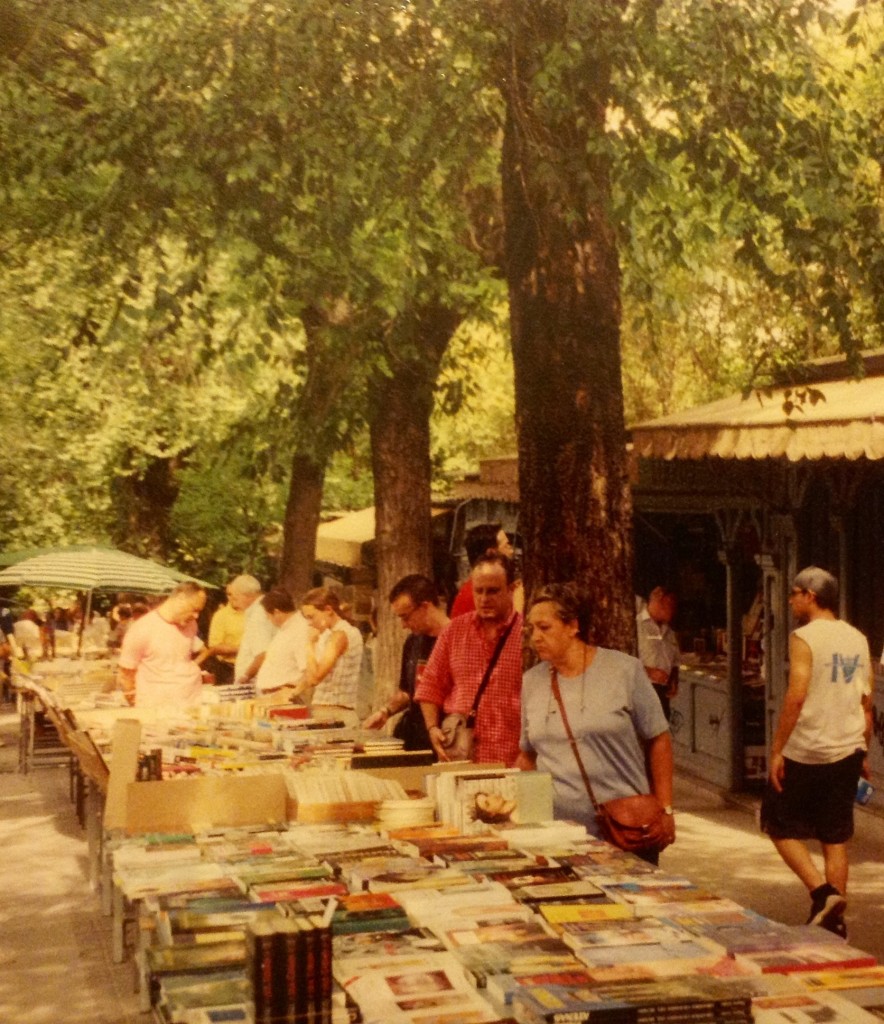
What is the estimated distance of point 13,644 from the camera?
20812mm

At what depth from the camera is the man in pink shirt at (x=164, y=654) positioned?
13.4 metres

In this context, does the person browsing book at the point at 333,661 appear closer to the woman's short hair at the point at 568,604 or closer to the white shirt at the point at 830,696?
the white shirt at the point at 830,696

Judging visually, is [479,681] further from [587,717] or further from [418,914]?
[418,914]

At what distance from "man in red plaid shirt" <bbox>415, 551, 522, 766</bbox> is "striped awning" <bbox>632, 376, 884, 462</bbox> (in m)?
2.16

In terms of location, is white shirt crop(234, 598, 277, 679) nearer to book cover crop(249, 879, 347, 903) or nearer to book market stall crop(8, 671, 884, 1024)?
book market stall crop(8, 671, 884, 1024)

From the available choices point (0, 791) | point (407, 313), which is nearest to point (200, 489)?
point (0, 791)

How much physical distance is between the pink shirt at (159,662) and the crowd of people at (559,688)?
10 mm

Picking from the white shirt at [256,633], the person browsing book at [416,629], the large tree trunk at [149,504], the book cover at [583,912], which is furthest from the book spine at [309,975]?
Answer: the large tree trunk at [149,504]

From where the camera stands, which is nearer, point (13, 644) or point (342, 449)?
point (342, 449)

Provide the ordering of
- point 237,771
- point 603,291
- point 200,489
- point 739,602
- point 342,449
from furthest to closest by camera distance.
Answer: point 200,489, point 342,449, point 739,602, point 603,291, point 237,771

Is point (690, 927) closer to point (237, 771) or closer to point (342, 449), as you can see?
point (237, 771)

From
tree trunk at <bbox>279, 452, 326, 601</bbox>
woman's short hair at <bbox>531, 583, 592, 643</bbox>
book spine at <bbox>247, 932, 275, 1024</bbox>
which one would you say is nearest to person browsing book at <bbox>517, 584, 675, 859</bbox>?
woman's short hair at <bbox>531, 583, 592, 643</bbox>

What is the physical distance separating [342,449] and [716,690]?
4.12 metres

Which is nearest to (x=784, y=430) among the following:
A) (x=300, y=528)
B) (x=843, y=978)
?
(x=843, y=978)
